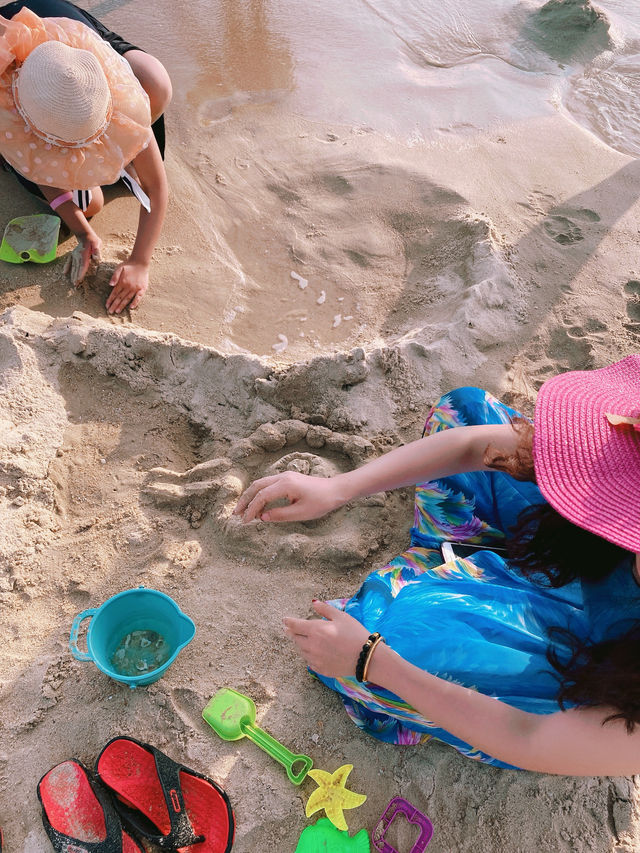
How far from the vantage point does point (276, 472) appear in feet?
6.35

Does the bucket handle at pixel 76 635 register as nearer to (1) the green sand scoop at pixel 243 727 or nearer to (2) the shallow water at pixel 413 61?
(1) the green sand scoop at pixel 243 727

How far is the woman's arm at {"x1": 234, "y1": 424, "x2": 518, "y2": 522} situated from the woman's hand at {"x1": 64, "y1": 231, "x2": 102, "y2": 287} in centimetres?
148

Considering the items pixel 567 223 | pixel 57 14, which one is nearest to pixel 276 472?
pixel 567 223

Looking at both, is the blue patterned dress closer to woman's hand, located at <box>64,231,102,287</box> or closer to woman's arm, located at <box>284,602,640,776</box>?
woman's arm, located at <box>284,602,640,776</box>

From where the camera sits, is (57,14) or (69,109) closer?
(69,109)

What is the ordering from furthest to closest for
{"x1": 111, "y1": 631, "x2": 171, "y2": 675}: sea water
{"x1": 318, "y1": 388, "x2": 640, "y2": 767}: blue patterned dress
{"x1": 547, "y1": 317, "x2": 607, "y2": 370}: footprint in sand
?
{"x1": 547, "y1": 317, "x2": 607, "y2": 370}: footprint in sand → {"x1": 111, "y1": 631, "x2": 171, "y2": 675}: sea water → {"x1": 318, "y1": 388, "x2": 640, "y2": 767}: blue patterned dress

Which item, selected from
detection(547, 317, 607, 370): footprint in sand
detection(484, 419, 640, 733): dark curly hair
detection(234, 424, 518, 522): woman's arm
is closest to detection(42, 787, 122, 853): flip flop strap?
detection(234, 424, 518, 522): woman's arm

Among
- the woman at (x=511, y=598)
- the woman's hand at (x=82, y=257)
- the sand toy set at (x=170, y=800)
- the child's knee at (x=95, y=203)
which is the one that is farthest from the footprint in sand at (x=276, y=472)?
the child's knee at (x=95, y=203)

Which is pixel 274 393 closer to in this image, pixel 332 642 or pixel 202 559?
pixel 202 559

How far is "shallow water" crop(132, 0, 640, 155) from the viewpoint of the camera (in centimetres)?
365

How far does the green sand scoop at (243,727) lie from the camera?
1455 mm

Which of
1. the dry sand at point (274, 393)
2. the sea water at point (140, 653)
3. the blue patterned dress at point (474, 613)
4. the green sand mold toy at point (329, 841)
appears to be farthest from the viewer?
the sea water at point (140, 653)

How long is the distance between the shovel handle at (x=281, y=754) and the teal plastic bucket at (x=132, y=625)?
258 millimetres

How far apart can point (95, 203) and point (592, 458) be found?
98.5 inches
